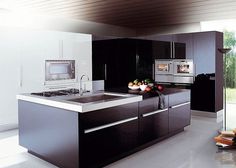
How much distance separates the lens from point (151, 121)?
395 cm

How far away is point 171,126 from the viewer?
14.7 feet

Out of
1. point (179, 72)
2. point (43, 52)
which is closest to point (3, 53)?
point (43, 52)

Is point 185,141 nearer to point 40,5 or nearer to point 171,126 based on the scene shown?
point 171,126

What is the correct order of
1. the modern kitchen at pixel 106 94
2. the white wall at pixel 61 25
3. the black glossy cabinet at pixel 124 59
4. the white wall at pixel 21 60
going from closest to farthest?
the modern kitchen at pixel 106 94 < the white wall at pixel 21 60 < the white wall at pixel 61 25 < the black glossy cabinet at pixel 124 59

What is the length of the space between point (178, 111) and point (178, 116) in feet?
0.30

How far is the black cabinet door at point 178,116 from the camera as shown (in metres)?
4.47

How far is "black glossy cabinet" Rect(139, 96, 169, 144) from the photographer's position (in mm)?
3764

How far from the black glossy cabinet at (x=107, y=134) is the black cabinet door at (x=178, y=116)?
1.04 meters

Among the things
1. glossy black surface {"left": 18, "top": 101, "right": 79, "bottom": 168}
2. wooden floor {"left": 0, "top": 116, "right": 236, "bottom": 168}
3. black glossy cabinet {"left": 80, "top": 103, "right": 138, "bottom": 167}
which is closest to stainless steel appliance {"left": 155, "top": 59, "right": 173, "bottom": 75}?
wooden floor {"left": 0, "top": 116, "right": 236, "bottom": 168}

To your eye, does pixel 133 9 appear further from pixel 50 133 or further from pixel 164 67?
pixel 50 133

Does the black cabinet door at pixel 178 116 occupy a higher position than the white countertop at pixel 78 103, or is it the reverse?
the white countertop at pixel 78 103

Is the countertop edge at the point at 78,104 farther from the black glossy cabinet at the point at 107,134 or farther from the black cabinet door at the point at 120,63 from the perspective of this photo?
the black cabinet door at the point at 120,63

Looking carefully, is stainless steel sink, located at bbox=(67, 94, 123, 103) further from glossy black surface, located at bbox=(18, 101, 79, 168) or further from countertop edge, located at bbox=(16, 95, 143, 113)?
glossy black surface, located at bbox=(18, 101, 79, 168)

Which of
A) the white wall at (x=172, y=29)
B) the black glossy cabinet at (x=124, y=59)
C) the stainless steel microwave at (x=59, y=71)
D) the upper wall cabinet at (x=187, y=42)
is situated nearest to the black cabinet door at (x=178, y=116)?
the upper wall cabinet at (x=187, y=42)
